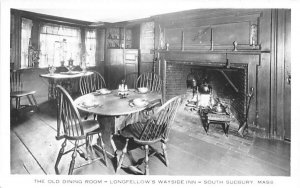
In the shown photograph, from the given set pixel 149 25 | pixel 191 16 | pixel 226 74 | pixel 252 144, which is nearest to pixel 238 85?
pixel 226 74

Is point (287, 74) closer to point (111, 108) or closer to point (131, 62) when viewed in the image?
point (111, 108)

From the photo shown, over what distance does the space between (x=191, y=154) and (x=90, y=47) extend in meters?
4.70

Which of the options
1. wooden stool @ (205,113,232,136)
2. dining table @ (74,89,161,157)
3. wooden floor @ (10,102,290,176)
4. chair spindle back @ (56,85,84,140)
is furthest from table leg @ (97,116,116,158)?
wooden stool @ (205,113,232,136)

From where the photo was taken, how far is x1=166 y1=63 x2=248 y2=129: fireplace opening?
316 centimetres

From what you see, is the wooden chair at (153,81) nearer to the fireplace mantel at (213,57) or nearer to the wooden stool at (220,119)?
the fireplace mantel at (213,57)

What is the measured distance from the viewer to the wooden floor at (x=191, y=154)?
1934 mm

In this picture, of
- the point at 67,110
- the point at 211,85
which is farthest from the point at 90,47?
the point at 67,110

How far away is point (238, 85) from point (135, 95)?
5.81 ft

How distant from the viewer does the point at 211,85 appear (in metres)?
3.79

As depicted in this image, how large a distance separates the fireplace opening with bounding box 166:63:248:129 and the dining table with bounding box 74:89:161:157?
139 centimetres

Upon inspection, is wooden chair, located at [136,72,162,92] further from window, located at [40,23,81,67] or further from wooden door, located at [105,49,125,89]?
window, located at [40,23,81,67]

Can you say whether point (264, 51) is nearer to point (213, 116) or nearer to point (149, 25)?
point (213, 116)

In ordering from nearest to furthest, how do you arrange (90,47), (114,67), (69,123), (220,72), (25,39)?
1. (69,123)
2. (220,72)
3. (25,39)
4. (114,67)
5. (90,47)

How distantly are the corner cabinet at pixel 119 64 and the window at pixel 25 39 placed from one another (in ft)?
6.22
